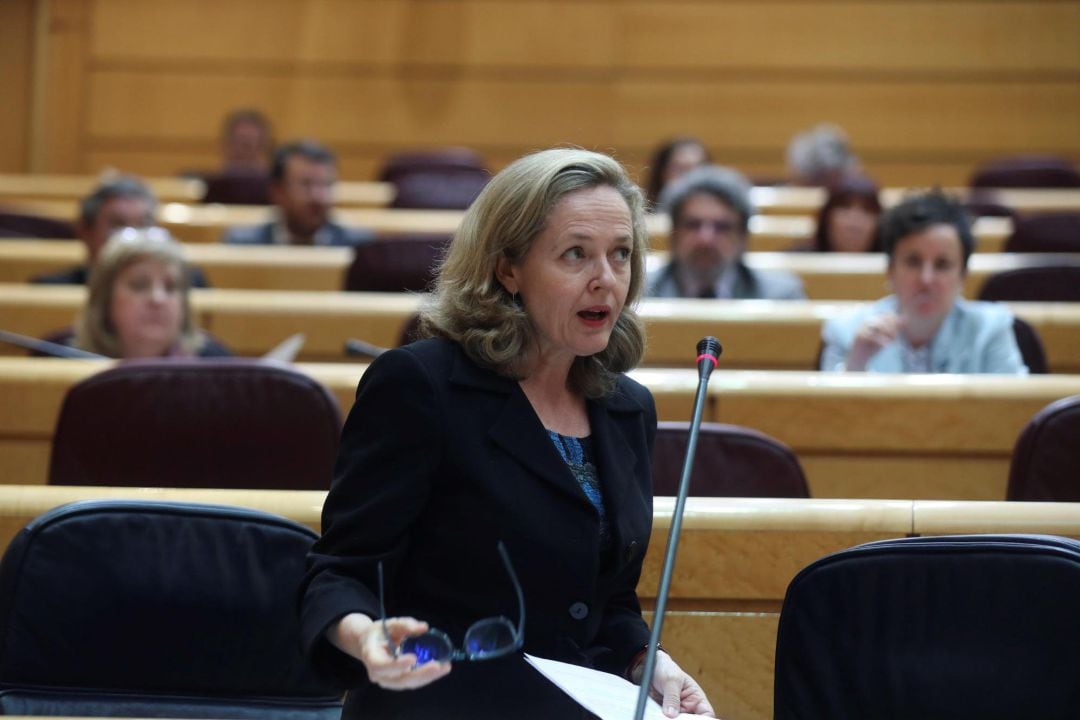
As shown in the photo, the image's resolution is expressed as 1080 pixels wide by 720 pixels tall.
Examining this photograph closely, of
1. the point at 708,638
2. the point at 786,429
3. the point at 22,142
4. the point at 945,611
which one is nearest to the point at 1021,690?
the point at 945,611

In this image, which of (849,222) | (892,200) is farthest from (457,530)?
(892,200)

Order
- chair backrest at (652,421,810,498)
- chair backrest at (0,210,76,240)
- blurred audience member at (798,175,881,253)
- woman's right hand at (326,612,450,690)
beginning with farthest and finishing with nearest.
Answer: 1. chair backrest at (0,210,76,240)
2. blurred audience member at (798,175,881,253)
3. chair backrest at (652,421,810,498)
4. woman's right hand at (326,612,450,690)

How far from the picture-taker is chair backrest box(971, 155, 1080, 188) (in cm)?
510

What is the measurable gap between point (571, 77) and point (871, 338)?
3.74 m

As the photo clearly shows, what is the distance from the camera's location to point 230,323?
2.72 m

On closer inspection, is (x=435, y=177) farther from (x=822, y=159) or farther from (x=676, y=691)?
(x=676, y=691)

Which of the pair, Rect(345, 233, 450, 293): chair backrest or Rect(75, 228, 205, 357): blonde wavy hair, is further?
Rect(345, 233, 450, 293): chair backrest

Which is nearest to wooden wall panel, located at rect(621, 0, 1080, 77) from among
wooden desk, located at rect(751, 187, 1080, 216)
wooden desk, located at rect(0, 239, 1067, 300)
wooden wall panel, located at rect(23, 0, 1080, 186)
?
wooden wall panel, located at rect(23, 0, 1080, 186)

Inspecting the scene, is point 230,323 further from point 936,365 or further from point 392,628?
point 392,628

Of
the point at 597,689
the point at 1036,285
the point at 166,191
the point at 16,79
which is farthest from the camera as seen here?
the point at 16,79

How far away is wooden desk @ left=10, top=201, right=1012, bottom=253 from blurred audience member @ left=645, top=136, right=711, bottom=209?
28cm

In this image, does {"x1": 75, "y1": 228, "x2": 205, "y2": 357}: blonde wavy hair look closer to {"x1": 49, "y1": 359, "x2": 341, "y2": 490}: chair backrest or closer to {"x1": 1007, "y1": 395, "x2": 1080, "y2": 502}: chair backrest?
{"x1": 49, "y1": 359, "x2": 341, "y2": 490}: chair backrest

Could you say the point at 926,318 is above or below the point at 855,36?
below

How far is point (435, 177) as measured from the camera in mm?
4969
